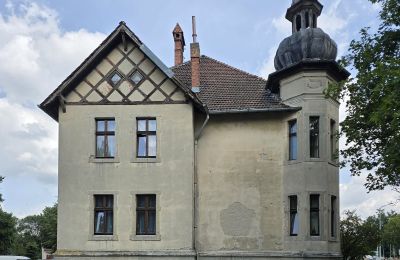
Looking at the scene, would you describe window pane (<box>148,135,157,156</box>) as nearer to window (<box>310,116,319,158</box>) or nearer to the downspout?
the downspout

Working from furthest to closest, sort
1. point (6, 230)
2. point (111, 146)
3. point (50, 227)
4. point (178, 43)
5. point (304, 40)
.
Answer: point (50, 227)
point (6, 230)
point (178, 43)
point (304, 40)
point (111, 146)

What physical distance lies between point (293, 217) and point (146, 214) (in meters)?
5.78

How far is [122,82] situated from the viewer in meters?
20.6

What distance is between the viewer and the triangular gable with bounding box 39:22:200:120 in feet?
67.6

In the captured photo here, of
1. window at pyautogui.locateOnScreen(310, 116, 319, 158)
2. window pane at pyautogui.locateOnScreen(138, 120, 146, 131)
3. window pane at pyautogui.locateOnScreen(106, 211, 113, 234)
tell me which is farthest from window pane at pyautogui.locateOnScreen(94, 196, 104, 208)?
window at pyautogui.locateOnScreen(310, 116, 319, 158)

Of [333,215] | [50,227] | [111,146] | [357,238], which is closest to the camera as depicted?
[111,146]

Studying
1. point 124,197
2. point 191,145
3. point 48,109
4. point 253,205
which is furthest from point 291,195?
point 48,109

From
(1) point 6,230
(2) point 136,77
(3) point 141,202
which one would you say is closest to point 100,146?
(3) point 141,202

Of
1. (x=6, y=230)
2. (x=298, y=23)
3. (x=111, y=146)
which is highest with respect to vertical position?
(x=298, y=23)

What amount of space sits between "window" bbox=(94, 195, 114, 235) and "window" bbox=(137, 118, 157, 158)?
2.15 m

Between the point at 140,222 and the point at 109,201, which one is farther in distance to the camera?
the point at 109,201

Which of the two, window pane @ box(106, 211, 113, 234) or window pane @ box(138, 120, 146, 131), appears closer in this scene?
window pane @ box(106, 211, 113, 234)

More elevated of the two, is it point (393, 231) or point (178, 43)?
point (178, 43)

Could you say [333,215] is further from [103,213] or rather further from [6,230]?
[6,230]
